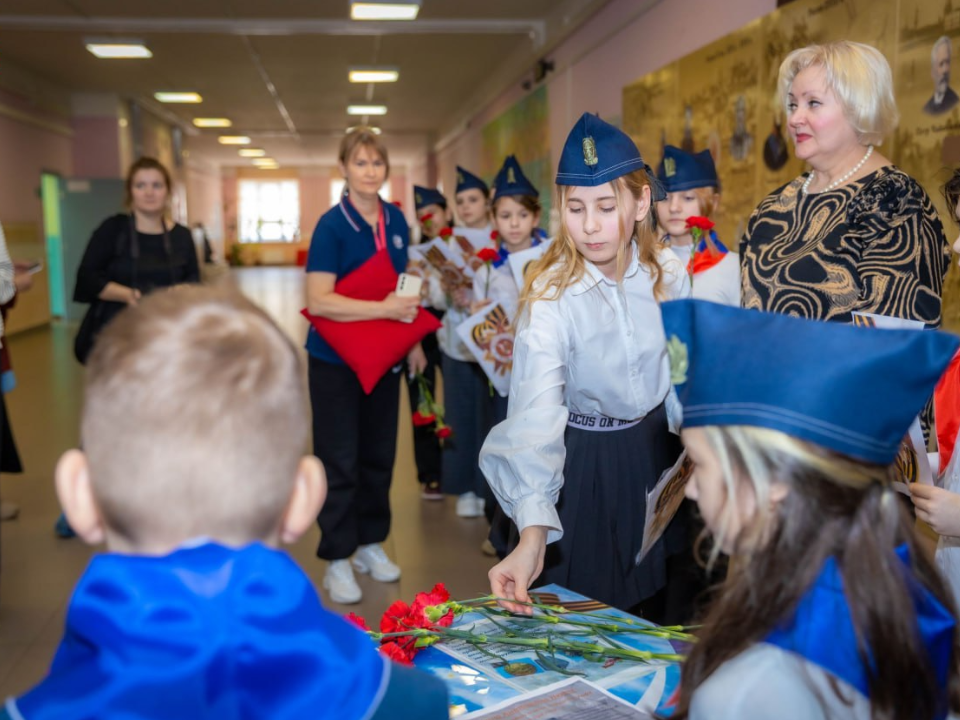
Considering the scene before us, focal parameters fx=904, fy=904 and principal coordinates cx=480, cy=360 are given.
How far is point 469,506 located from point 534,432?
2.72 metres

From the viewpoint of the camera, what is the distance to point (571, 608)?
143 cm

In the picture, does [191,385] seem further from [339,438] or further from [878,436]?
[339,438]

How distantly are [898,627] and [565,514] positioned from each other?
3.76 ft

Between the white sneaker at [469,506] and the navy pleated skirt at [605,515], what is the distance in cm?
234

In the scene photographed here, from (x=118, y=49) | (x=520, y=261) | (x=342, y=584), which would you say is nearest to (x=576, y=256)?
(x=520, y=261)

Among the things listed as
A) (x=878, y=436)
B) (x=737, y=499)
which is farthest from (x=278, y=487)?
(x=878, y=436)

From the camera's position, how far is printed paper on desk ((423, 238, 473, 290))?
4.17 metres

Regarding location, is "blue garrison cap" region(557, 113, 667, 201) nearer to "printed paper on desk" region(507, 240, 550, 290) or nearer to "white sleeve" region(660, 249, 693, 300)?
"white sleeve" region(660, 249, 693, 300)

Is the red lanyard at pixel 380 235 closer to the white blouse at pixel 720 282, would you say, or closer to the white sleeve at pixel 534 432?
the white blouse at pixel 720 282

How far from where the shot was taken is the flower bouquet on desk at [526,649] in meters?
1.18

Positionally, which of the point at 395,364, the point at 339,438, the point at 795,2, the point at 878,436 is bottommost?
the point at 339,438

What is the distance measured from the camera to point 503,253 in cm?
395

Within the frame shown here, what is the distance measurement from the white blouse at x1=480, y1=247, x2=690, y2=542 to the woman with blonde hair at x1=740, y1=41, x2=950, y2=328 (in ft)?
0.84

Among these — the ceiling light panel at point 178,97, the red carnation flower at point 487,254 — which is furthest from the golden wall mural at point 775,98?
the ceiling light panel at point 178,97
